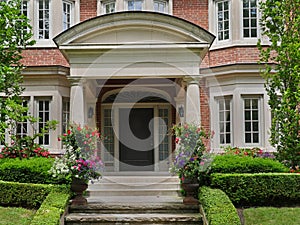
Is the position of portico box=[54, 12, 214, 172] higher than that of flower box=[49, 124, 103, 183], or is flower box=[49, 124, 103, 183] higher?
portico box=[54, 12, 214, 172]

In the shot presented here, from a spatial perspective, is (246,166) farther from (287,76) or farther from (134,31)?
(134,31)

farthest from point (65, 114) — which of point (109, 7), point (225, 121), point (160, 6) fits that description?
point (225, 121)

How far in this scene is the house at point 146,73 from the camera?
471 inches

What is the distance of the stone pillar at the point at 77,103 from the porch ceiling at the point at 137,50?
0.34 metres

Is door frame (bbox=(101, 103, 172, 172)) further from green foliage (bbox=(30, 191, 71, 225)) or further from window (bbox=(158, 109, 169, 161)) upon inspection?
green foliage (bbox=(30, 191, 71, 225))

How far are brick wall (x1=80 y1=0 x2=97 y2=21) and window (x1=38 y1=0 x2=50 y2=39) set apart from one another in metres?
1.26

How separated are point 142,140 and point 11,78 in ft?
18.9

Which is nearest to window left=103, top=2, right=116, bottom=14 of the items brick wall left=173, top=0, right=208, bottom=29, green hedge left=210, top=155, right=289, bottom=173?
brick wall left=173, top=0, right=208, bottom=29

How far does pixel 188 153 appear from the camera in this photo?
10.4m

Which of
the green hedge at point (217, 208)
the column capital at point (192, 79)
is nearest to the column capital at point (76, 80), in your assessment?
the column capital at point (192, 79)

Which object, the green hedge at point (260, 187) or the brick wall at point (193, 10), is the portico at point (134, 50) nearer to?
the green hedge at point (260, 187)

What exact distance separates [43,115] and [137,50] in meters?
4.76

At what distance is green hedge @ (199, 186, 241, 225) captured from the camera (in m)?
8.73

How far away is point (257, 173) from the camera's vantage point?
35.1ft
